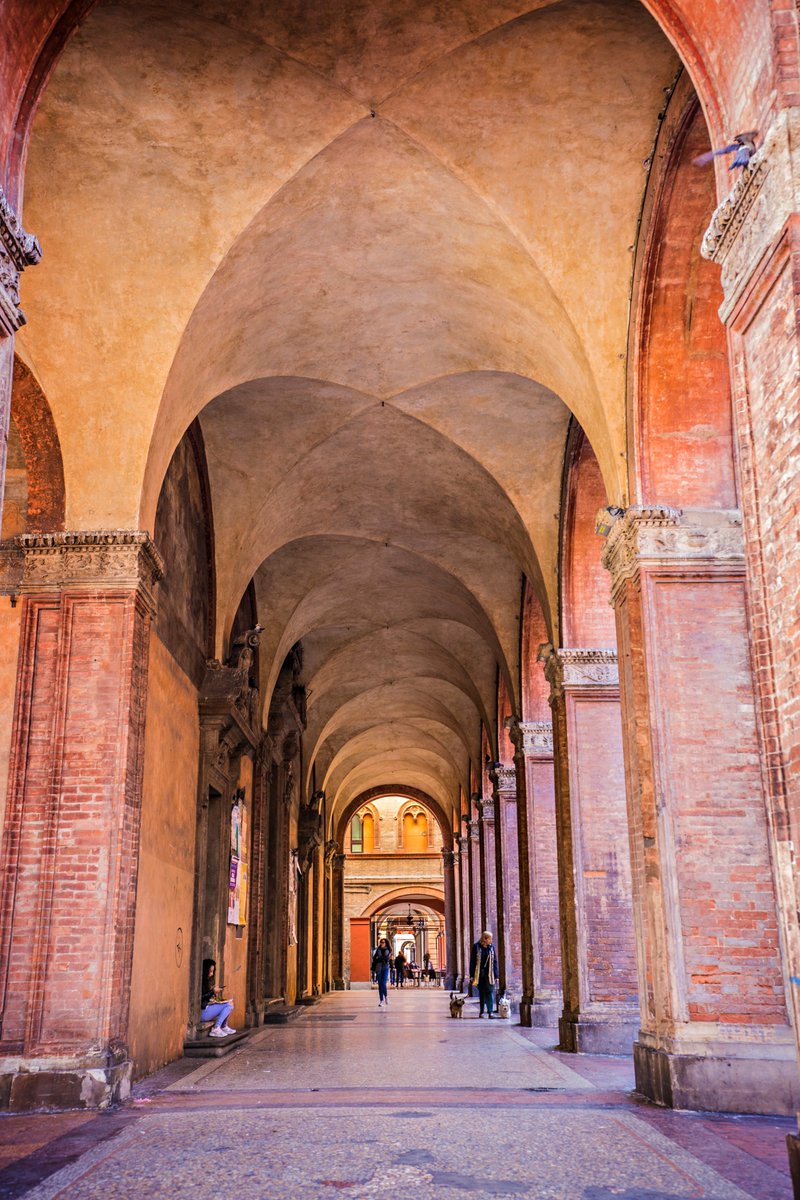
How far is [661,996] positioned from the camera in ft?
24.9

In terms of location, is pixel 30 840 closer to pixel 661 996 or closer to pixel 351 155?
pixel 661 996

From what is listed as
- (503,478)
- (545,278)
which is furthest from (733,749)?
(503,478)

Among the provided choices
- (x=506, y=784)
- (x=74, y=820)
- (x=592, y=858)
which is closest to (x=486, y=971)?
(x=506, y=784)

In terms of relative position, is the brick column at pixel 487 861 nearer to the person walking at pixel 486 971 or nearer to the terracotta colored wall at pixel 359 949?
the person walking at pixel 486 971

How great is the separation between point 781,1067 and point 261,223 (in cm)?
726

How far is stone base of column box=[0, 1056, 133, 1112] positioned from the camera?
7395mm

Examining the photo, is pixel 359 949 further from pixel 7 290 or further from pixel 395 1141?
pixel 7 290

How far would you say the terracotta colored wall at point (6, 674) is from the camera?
8.35 m

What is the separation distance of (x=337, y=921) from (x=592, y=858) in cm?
2674

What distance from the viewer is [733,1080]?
7027 mm

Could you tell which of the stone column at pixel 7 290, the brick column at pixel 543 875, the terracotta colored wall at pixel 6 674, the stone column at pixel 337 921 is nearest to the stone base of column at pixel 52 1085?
the terracotta colored wall at pixel 6 674

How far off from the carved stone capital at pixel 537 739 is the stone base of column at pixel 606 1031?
5.06 m

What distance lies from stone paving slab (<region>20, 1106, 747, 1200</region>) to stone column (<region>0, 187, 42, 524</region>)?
10.6 feet

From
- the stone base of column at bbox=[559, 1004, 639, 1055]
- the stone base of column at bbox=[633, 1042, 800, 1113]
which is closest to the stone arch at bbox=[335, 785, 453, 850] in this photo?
the stone base of column at bbox=[559, 1004, 639, 1055]
